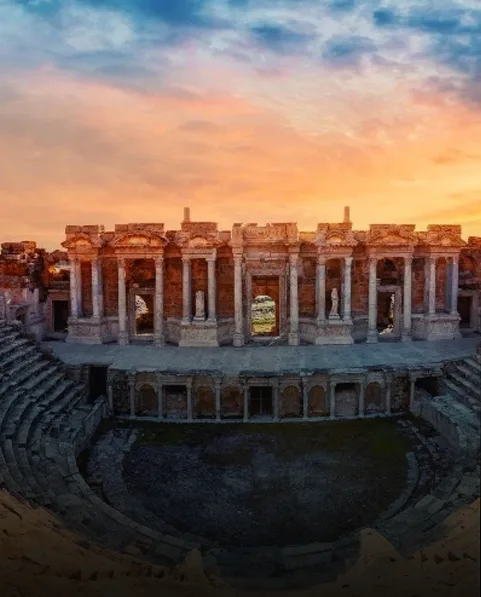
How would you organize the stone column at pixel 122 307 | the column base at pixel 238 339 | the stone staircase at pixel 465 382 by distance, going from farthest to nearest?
the stone column at pixel 122 307, the column base at pixel 238 339, the stone staircase at pixel 465 382

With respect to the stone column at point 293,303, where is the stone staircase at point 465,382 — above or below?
below

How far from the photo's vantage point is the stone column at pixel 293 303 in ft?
77.0

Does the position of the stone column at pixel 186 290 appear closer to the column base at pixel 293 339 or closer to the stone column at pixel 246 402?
the column base at pixel 293 339

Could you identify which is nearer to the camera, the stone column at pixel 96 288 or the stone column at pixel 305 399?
the stone column at pixel 305 399

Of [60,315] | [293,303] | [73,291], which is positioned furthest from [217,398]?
[60,315]

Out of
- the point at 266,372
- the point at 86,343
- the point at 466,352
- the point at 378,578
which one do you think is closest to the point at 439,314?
the point at 466,352

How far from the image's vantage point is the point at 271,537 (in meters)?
11.2

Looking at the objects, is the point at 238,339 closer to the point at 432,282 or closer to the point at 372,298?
the point at 372,298

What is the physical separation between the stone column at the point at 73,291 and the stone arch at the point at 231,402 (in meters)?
9.54

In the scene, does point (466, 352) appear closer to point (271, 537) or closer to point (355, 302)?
point (355, 302)

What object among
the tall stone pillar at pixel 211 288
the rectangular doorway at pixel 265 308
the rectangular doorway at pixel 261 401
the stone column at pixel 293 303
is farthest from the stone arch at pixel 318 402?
the rectangular doorway at pixel 265 308

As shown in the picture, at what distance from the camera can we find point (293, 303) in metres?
23.7

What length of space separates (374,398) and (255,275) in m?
8.35

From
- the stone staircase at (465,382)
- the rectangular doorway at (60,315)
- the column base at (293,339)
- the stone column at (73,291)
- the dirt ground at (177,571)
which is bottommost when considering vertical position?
the dirt ground at (177,571)
